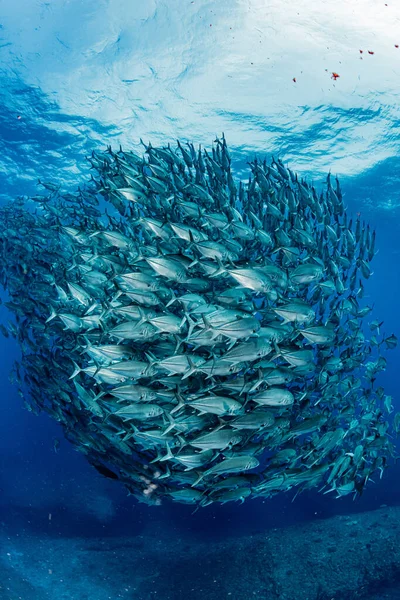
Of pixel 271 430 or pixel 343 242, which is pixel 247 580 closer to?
pixel 271 430

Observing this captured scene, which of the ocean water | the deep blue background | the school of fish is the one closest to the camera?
the school of fish

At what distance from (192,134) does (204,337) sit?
14.5 meters

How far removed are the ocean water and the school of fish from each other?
3.56 meters

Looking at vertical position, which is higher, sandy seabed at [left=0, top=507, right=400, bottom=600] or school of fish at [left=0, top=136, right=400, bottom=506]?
school of fish at [left=0, top=136, right=400, bottom=506]

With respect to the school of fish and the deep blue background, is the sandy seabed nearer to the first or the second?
the deep blue background

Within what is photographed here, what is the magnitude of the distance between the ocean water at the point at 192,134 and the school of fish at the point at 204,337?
3.56 meters

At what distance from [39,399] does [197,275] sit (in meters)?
4.59

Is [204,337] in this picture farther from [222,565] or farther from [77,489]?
[77,489]

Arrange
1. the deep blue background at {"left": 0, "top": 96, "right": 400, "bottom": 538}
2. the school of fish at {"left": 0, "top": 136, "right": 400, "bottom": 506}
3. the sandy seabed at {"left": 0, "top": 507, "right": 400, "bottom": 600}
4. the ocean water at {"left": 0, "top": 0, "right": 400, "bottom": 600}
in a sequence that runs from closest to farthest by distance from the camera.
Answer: the school of fish at {"left": 0, "top": 136, "right": 400, "bottom": 506} < the sandy seabed at {"left": 0, "top": 507, "right": 400, "bottom": 600} < the ocean water at {"left": 0, "top": 0, "right": 400, "bottom": 600} < the deep blue background at {"left": 0, "top": 96, "right": 400, "bottom": 538}

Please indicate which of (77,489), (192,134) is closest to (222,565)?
(77,489)

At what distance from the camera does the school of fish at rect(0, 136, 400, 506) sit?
487cm

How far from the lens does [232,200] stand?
7.18 metres

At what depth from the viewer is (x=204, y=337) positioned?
480cm

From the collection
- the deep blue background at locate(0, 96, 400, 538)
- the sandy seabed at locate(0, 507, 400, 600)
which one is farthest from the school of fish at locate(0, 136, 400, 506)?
the deep blue background at locate(0, 96, 400, 538)
